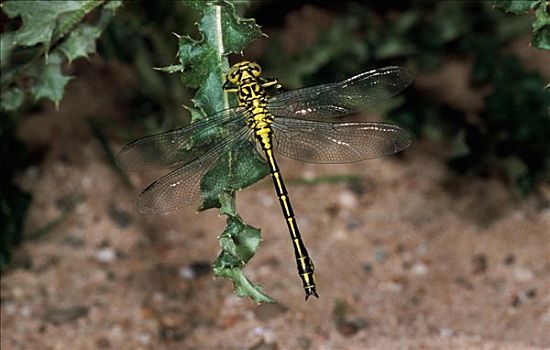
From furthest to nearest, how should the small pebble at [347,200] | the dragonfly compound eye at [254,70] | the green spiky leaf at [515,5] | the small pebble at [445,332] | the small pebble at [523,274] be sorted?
the small pebble at [347,200], the small pebble at [523,274], the small pebble at [445,332], the dragonfly compound eye at [254,70], the green spiky leaf at [515,5]

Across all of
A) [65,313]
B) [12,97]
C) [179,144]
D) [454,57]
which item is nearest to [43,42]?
[12,97]

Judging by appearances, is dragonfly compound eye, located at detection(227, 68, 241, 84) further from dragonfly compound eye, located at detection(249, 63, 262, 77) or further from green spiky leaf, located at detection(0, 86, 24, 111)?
green spiky leaf, located at detection(0, 86, 24, 111)

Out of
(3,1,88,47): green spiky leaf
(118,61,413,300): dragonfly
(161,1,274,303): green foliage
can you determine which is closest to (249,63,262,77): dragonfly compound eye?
(118,61,413,300): dragonfly

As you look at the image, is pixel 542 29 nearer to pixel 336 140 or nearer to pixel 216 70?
pixel 336 140

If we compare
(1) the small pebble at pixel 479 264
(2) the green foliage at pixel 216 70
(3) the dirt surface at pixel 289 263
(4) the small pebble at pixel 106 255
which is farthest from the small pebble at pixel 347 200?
(2) the green foliage at pixel 216 70

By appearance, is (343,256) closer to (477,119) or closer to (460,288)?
(460,288)

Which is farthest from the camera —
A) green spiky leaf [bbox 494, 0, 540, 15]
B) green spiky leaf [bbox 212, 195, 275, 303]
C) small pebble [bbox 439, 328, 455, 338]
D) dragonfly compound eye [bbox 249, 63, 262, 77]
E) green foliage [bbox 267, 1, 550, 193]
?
green foliage [bbox 267, 1, 550, 193]

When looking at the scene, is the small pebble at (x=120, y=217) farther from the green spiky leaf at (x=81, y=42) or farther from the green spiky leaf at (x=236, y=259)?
the green spiky leaf at (x=236, y=259)
